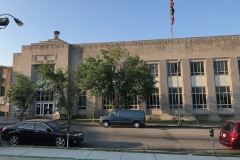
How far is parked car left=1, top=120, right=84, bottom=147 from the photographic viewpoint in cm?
1416

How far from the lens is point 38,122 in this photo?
584 inches

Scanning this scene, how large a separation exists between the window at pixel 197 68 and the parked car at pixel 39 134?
31.0 metres

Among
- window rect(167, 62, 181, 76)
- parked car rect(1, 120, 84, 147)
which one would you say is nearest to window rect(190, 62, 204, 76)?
window rect(167, 62, 181, 76)

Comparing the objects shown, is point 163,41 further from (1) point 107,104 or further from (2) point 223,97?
(1) point 107,104

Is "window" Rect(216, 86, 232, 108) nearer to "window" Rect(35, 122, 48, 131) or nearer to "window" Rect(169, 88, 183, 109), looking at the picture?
"window" Rect(169, 88, 183, 109)

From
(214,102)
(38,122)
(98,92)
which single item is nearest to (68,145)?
(38,122)

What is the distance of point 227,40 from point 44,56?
31.4 metres

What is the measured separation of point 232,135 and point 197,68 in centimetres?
2976

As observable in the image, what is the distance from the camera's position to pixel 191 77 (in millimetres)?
41594

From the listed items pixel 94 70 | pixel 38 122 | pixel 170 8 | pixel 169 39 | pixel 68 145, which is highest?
Result: pixel 170 8

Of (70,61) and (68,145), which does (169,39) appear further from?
(68,145)

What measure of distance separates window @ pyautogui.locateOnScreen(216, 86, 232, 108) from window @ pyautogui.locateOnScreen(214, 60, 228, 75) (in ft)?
8.31

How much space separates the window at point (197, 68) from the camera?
4166 centimetres

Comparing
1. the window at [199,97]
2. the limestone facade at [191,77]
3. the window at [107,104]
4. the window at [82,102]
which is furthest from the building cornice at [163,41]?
the window at [107,104]
